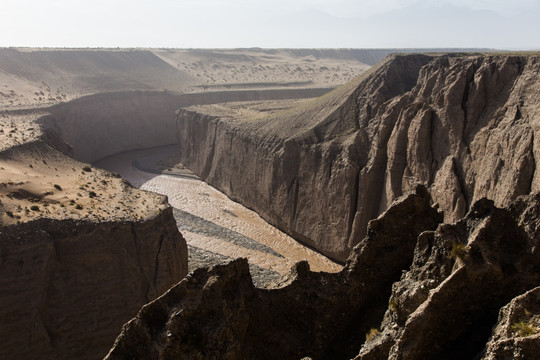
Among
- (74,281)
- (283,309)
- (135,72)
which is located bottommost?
(74,281)

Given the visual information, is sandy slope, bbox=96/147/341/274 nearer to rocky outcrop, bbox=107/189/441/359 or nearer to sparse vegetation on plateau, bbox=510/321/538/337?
rocky outcrop, bbox=107/189/441/359

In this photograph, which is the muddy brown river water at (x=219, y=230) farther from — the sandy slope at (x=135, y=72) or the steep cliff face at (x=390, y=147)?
the sandy slope at (x=135, y=72)

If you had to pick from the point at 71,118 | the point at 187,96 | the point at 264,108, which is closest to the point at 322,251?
the point at 264,108

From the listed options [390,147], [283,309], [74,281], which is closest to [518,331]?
[283,309]

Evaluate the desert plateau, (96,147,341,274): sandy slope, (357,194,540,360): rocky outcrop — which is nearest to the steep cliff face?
the desert plateau

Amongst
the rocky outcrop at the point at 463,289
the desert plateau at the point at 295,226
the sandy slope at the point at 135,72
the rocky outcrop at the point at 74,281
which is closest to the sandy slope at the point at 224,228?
the desert plateau at the point at 295,226

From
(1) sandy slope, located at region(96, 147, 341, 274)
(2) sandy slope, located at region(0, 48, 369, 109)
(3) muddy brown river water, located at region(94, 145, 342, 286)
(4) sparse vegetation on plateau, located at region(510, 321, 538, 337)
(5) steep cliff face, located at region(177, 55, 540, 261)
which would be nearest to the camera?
(4) sparse vegetation on plateau, located at region(510, 321, 538, 337)

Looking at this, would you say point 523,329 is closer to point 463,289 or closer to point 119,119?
point 463,289
